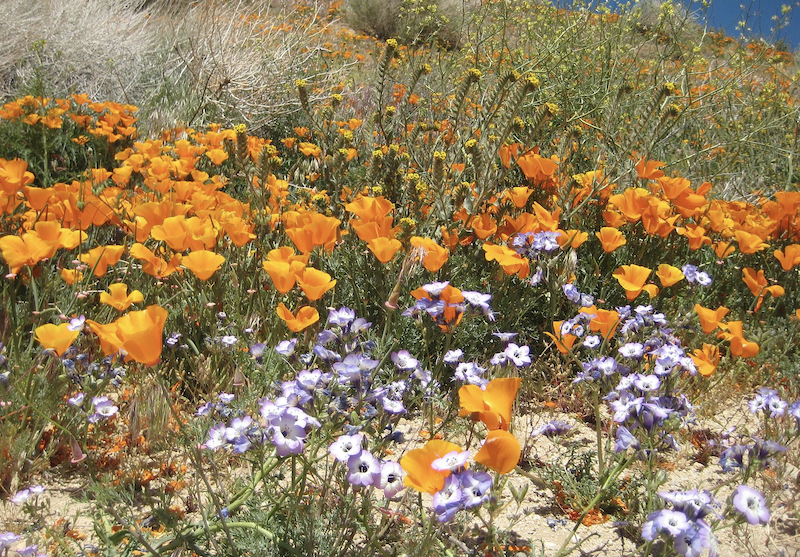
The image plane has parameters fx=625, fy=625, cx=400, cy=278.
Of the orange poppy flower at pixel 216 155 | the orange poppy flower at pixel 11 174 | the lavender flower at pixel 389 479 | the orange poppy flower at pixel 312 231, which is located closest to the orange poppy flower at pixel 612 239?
the orange poppy flower at pixel 312 231

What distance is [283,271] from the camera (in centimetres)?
194

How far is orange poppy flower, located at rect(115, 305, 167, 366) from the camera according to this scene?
1.33 metres

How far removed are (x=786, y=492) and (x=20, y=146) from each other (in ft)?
15.1

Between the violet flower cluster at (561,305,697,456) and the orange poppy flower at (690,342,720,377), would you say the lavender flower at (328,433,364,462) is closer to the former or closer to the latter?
the violet flower cluster at (561,305,697,456)

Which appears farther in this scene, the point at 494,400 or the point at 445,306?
the point at 445,306

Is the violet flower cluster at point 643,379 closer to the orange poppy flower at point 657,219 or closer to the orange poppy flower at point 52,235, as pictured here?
the orange poppy flower at point 657,219

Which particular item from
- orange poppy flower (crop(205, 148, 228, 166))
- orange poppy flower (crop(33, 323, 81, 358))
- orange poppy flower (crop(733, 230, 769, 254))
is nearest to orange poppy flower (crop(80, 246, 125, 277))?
orange poppy flower (crop(33, 323, 81, 358))

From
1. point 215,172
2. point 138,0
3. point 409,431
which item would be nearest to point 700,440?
point 409,431

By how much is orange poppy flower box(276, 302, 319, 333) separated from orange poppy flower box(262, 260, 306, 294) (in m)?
0.10

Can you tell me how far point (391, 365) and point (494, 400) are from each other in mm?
1168

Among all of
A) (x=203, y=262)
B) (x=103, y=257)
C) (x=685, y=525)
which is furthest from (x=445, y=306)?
(x=103, y=257)

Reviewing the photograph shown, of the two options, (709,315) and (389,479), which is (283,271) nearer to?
(389,479)

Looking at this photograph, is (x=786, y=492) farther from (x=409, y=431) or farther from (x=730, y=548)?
(x=409, y=431)

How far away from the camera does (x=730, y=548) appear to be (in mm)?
1817
